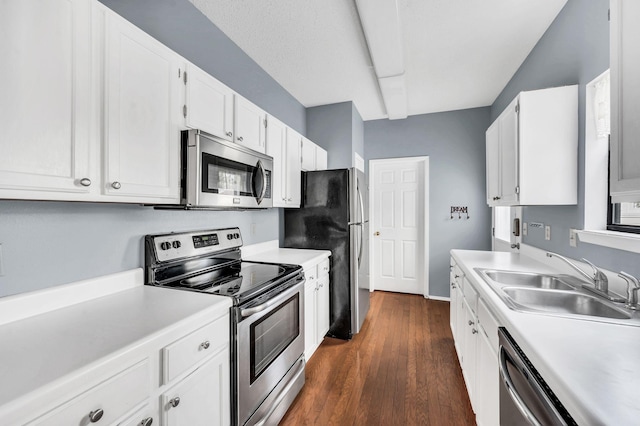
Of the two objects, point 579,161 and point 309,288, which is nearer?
point 579,161

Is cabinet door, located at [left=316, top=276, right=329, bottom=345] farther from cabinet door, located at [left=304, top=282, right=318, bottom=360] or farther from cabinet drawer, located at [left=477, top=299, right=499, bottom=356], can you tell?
cabinet drawer, located at [left=477, top=299, right=499, bottom=356]

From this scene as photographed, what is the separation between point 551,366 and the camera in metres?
0.79

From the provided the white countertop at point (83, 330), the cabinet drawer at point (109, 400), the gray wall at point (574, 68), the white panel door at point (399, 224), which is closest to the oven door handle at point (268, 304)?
the white countertop at point (83, 330)

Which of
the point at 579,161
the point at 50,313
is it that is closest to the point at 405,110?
the point at 579,161

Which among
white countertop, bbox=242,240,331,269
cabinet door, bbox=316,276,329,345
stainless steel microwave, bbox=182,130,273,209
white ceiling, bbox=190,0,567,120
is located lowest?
cabinet door, bbox=316,276,329,345

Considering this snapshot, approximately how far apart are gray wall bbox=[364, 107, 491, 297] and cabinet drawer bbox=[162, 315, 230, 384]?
3564 millimetres

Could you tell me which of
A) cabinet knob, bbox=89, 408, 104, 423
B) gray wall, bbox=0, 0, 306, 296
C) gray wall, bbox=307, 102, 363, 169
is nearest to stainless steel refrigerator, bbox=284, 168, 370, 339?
gray wall, bbox=0, 0, 306, 296

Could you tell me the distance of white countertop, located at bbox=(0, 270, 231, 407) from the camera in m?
0.73

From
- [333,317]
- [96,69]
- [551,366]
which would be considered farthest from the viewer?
[333,317]

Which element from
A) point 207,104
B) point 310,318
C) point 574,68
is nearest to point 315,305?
point 310,318

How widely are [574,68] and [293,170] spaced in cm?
227

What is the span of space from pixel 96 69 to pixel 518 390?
2.00m

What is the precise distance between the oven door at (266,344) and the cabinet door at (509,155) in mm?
1752

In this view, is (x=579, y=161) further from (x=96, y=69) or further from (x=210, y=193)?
(x=96, y=69)
